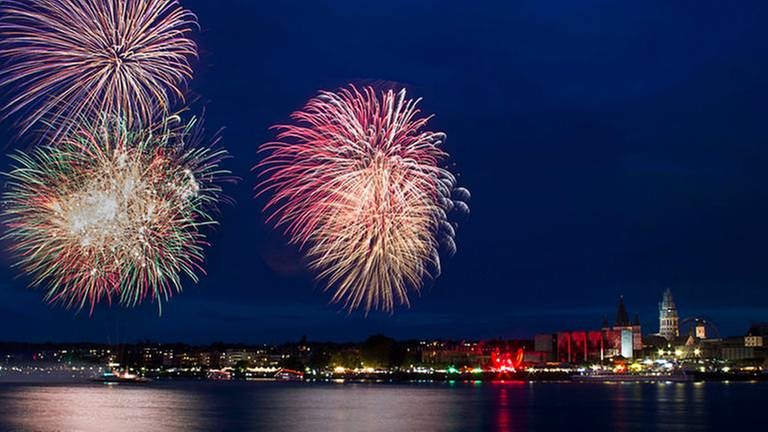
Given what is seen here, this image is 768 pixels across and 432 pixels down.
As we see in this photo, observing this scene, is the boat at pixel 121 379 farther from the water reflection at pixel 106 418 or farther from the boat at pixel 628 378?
the water reflection at pixel 106 418

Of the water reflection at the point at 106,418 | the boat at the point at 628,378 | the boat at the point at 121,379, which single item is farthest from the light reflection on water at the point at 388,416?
the boat at the point at 121,379

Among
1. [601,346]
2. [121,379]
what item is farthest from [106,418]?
[601,346]

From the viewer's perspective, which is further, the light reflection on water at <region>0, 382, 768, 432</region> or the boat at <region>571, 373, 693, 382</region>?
the boat at <region>571, 373, 693, 382</region>

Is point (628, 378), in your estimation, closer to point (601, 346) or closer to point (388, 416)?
point (601, 346)

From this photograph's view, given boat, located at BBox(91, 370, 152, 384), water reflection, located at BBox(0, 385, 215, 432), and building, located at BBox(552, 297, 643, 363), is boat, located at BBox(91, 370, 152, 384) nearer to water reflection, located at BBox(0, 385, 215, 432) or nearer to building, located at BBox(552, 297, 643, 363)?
building, located at BBox(552, 297, 643, 363)

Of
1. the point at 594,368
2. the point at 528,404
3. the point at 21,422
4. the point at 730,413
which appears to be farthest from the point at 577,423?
the point at 594,368

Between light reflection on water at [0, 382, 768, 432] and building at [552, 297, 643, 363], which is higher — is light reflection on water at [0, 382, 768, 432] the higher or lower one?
the lower one

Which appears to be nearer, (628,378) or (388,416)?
(388,416)

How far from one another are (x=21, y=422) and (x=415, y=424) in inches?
860

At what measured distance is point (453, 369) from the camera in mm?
199625

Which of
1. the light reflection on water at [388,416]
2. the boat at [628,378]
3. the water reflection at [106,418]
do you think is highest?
the boat at [628,378]

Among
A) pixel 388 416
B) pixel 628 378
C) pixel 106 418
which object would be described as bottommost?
pixel 106 418

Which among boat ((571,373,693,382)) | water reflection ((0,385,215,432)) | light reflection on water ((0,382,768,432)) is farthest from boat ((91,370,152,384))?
water reflection ((0,385,215,432))

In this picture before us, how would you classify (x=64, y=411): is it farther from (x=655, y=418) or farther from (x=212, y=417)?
(x=655, y=418)
